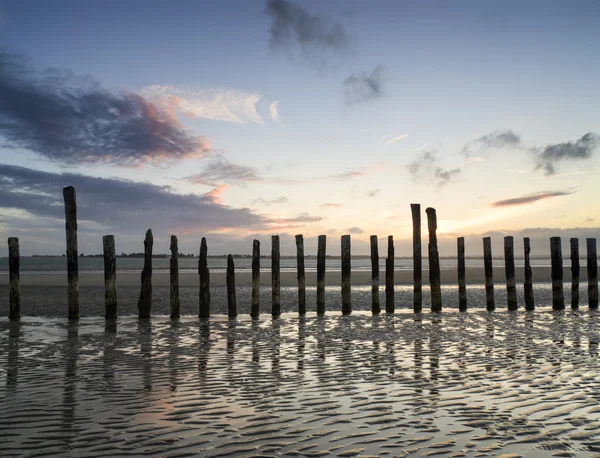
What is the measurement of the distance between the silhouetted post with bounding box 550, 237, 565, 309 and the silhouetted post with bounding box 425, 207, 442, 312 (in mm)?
3952

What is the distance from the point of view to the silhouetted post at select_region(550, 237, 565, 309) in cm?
1742

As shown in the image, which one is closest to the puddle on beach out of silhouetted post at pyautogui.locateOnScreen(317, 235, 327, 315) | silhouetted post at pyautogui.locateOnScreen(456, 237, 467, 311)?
silhouetted post at pyautogui.locateOnScreen(317, 235, 327, 315)

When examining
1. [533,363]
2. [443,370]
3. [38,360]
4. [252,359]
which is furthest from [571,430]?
[38,360]

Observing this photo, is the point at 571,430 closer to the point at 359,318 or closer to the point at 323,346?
the point at 323,346

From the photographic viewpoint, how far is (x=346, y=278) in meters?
16.2

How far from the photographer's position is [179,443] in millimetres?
4254

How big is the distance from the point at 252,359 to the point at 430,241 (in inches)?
401

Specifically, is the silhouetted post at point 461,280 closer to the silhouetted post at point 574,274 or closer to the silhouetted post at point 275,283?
the silhouetted post at point 574,274

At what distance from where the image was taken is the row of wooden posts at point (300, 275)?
14617 mm

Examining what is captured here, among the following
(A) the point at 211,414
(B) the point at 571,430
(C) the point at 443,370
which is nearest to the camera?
(B) the point at 571,430

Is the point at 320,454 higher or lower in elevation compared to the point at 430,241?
lower

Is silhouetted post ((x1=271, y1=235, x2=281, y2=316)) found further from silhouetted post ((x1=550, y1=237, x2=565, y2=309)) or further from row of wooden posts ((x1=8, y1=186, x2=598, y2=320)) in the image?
silhouetted post ((x1=550, y1=237, x2=565, y2=309))

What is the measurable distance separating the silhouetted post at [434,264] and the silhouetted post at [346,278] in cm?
271

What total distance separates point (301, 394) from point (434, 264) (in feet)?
38.0
